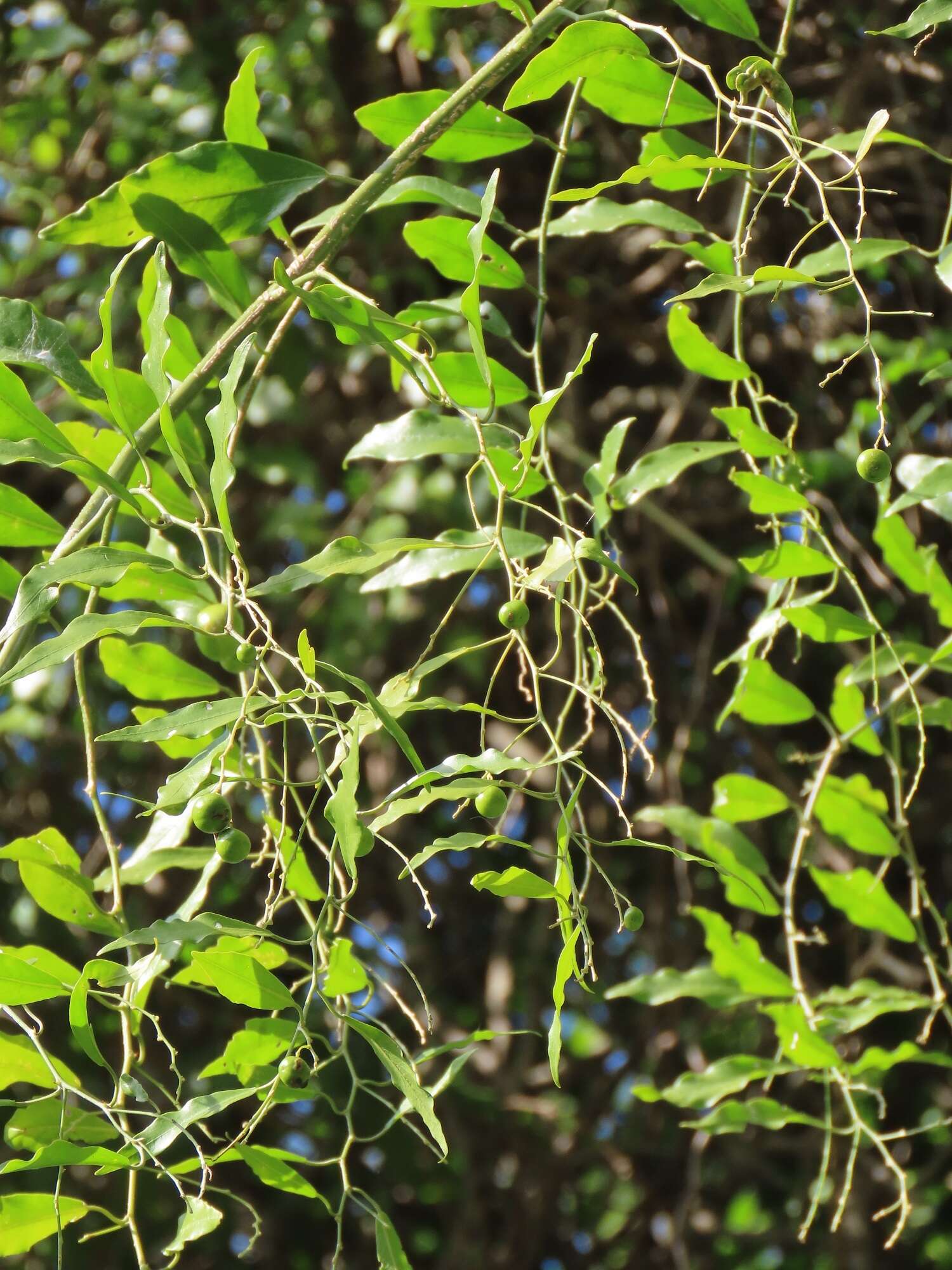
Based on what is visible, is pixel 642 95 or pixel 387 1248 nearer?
pixel 387 1248

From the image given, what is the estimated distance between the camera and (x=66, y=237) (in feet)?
2.15

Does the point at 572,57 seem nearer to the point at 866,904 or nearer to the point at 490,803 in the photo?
the point at 490,803

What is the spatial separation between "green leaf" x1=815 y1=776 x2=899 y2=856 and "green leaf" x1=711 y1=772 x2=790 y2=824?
0.03 meters

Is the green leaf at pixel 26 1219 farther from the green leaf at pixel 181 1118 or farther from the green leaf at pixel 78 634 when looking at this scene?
the green leaf at pixel 78 634

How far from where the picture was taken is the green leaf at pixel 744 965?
89 cm

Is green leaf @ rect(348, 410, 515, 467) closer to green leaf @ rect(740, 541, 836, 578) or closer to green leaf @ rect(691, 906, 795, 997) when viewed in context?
green leaf @ rect(740, 541, 836, 578)

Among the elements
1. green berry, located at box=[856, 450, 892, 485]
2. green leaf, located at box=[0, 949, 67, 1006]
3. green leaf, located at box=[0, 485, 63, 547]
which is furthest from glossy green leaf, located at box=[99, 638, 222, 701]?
green berry, located at box=[856, 450, 892, 485]

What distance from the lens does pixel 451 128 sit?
734 millimetres

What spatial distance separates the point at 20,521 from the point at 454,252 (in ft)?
0.97

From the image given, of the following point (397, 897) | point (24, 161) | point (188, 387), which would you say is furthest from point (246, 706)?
point (24, 161)

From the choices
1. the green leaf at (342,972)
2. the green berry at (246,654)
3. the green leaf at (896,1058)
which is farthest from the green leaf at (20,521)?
the green leaf at (896,1058)

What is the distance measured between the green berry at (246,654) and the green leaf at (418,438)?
209 millimetres

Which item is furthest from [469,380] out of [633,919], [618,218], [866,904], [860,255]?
[866,904]

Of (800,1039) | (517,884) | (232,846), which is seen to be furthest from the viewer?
(800,1039)
